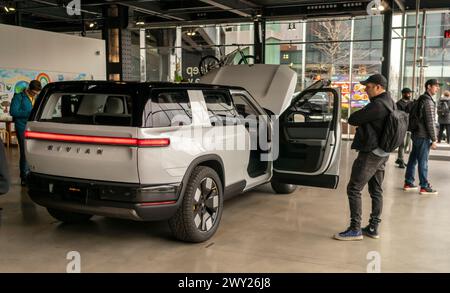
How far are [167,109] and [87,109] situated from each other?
0.84 m

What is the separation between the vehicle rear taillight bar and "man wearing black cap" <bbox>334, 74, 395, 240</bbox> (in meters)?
1.87

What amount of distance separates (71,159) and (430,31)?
14232 millimetres

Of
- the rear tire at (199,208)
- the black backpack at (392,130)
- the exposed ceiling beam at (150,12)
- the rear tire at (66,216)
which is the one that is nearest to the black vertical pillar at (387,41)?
the exposed ceiling beam at (150,12)

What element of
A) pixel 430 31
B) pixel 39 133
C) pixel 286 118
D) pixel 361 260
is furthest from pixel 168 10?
pixel 361 260

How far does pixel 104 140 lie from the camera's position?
3.70 m

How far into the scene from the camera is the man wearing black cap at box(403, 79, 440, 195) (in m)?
6.30

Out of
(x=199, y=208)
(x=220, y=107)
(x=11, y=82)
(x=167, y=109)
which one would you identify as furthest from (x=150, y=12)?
(x=199, y=208)

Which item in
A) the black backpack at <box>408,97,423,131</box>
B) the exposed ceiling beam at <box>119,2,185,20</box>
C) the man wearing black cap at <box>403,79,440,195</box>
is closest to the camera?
the man wearing black cap at <box>403,79,440,195</box>

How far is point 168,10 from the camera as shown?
14195 mm

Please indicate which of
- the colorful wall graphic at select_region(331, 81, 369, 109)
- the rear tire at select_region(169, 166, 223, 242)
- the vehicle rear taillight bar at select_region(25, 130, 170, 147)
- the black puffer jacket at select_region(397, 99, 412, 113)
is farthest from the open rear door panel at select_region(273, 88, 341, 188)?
the colorful wall graphic at select_region(331, 81, 369, 109)

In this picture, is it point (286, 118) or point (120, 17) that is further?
point (120, 17)

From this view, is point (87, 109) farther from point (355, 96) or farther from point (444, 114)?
point (355, 96)

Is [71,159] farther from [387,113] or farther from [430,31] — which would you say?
[430,31]

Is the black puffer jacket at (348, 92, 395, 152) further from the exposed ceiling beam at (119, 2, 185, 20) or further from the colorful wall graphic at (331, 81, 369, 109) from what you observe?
the colorful wall graphic at (331, 81, 369, 109)
